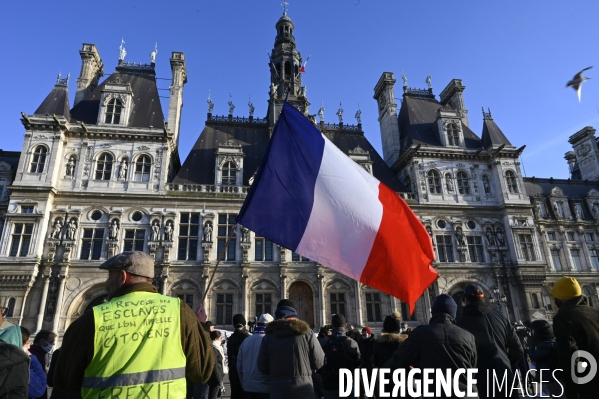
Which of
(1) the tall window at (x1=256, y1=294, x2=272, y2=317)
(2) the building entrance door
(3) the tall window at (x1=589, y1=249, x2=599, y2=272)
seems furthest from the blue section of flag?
(3) the tall window at (x1=589, y1=249, x2=599, y2=272)

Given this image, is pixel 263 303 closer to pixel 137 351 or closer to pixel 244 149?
pixel 244 149

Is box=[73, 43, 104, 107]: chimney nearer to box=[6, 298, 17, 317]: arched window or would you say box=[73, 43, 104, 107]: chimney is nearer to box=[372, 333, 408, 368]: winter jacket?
box=[6, 298, 17, 317]: arched window

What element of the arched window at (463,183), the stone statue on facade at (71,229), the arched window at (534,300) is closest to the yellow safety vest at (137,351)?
the stone statue on facade at (71,229)

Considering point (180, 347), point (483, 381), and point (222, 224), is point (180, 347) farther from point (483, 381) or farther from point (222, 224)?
point (222, 224)

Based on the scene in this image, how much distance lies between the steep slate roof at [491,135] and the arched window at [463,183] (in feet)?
12.1

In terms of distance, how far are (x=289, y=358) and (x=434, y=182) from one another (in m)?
28.6

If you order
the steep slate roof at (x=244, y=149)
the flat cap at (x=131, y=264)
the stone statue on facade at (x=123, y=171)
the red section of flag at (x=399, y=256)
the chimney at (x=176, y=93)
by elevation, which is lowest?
the flat cap at (x=131, y=264)

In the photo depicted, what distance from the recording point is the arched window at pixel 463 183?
31453 mm

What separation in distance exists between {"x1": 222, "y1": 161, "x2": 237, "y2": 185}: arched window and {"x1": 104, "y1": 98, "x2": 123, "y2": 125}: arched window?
8.36m

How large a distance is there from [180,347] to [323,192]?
199 inches

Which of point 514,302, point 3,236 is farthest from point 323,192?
point 514,302

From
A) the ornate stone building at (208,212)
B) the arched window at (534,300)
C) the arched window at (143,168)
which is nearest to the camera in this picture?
the ornate stone building at (208,212)

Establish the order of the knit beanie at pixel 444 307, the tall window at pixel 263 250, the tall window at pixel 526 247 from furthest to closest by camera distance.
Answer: the tall window at pixel 526 247 < the tall window at pixel 263 250 < the knit beanie at pixel 444 307

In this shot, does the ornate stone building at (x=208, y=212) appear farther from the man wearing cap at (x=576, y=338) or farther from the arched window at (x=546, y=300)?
the man wearing cap at (x=576, y=338)
